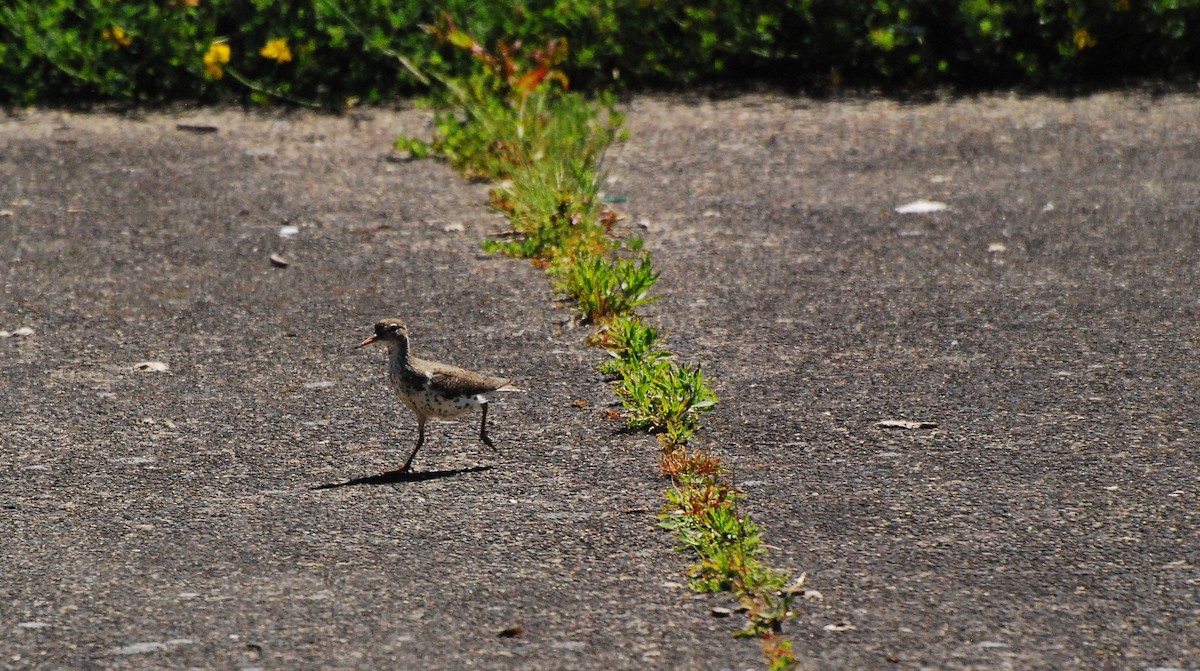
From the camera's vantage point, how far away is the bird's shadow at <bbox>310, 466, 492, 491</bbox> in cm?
499

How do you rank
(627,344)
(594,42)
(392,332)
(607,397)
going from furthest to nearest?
(594,42), (627,344), (607,397), (392,332)

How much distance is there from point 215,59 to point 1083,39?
17.5ft

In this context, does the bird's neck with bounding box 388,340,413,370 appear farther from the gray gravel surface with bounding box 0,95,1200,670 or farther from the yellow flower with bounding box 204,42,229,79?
the yellow flower with bounding box 204,42,229,79

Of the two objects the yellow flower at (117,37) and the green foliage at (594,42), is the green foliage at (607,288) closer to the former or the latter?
the green foliage at (594,42)

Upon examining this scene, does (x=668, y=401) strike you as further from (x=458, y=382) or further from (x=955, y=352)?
(x=955, y=352)

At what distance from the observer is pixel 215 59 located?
30.8ft

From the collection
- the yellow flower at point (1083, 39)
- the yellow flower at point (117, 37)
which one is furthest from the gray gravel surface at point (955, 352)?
the yellow flower at point (117, 37)

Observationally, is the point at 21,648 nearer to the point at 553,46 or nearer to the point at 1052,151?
the point at 553,46

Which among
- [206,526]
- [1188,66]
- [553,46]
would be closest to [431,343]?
[206,526]

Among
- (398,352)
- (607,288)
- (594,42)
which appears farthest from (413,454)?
(594,42)

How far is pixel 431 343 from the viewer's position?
20.5 feet

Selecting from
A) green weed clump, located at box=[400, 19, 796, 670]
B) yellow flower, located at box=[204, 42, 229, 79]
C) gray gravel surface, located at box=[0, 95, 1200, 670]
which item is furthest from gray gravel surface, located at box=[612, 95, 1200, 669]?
yellow flower, located at box=[204, 42, 229, 79]

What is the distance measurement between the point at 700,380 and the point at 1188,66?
236 inches

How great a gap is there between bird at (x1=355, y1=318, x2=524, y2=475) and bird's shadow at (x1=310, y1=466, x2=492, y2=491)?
0.02 metres
